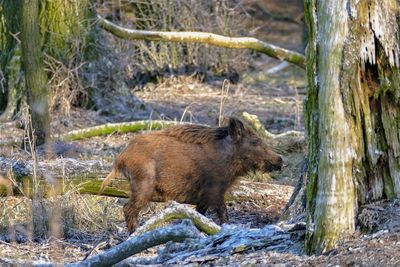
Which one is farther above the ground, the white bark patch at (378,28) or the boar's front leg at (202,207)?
the white bark patch at (378,28)

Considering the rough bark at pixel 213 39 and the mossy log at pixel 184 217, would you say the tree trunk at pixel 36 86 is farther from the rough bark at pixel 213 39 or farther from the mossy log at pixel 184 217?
the mossy log at pixel 184 217

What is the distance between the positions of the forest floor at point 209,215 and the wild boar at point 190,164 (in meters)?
0.35

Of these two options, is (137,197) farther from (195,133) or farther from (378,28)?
(378,28)

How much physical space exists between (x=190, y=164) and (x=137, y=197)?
0.70 metres

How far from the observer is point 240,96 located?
688 inches

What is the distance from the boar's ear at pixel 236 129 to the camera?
9602 millimetres

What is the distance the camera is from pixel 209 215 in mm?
10211

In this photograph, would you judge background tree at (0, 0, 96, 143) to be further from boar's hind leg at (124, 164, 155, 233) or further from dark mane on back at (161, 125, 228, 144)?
boar's hind leg at (124, 164, 155, 233)

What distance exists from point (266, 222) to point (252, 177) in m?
1.62

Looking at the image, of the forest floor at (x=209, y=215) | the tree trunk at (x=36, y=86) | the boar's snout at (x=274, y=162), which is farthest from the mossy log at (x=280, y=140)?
the tree trunk at (x=36, y=86)

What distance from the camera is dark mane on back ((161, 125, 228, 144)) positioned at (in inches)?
371

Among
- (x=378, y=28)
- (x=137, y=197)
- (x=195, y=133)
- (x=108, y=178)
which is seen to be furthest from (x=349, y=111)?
Result: (x=195, y=133)

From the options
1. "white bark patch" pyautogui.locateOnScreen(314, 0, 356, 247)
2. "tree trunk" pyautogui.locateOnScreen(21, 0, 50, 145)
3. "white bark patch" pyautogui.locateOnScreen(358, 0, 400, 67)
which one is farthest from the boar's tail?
"white bark patch" pyautogui.locateOnScreen(358, 0, 400, 67)

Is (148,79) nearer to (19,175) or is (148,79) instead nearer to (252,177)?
(252,177)
